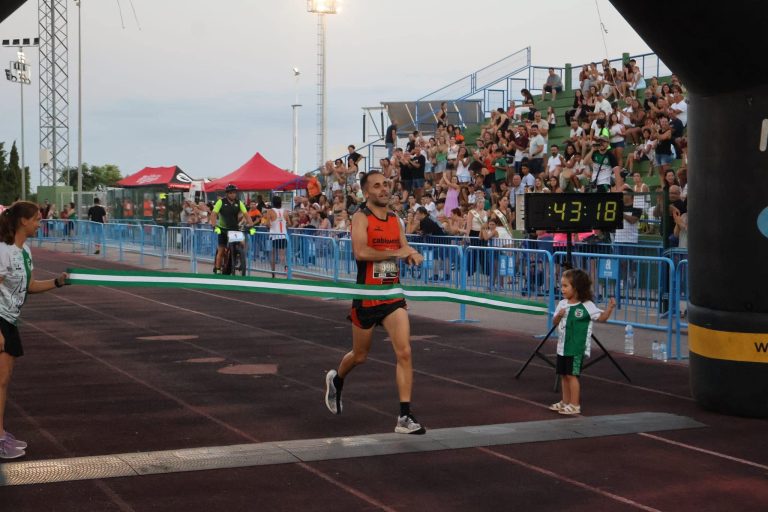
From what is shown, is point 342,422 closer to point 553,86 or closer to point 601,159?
point 601,159

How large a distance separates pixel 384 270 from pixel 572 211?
3629 millimetres

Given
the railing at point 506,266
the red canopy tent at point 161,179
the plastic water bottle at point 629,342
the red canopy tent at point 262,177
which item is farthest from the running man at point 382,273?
the red canopy tent at point 161,179

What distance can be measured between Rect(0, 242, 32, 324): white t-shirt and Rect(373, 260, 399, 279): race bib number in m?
2.57

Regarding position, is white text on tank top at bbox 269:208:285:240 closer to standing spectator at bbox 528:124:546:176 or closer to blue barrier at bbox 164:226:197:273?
blue barrier at bbox 164:226:197:273

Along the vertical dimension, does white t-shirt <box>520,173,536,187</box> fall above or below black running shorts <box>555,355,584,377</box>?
above

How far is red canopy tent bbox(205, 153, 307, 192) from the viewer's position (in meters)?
35.7

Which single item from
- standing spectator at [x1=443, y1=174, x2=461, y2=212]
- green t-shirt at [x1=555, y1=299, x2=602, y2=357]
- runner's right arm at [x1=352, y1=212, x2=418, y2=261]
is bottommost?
green t-shirt at [x1=555, y1=299, x2=602, y2=357]

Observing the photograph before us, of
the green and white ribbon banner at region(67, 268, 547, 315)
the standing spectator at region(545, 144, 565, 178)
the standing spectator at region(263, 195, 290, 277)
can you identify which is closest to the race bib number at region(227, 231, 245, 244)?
the standing spectator at region(263, 195, 290, 277)

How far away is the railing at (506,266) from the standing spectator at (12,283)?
279 inches

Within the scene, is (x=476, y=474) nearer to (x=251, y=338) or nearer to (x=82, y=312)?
(x=251, y=338)

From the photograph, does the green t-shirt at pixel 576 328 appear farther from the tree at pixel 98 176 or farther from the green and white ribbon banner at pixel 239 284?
the tree at pixel 98 176

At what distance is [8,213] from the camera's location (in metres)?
7.33

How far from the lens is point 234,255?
73.5 ft

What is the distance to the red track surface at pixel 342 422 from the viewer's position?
635 centimetres
